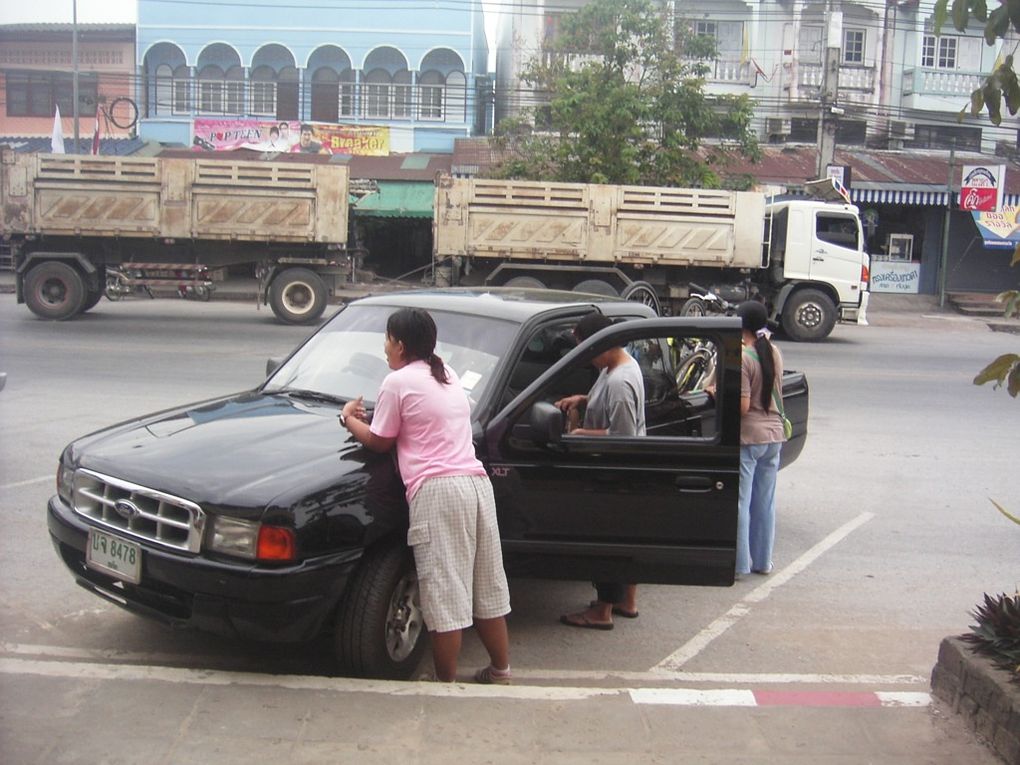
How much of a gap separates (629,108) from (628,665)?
19493 mm

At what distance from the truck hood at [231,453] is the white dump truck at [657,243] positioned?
14701 millimetres

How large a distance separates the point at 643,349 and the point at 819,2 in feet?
92.8

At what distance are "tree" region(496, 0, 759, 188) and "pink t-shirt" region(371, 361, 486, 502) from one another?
1911cm

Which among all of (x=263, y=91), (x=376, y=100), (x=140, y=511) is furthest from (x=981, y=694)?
(x=263, y=91)

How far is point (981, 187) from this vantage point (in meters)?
27.4

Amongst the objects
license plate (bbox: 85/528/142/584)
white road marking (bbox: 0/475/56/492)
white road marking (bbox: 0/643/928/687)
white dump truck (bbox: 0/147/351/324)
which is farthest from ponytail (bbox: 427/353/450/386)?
white dump truck (bbox: 0/147/351/324)

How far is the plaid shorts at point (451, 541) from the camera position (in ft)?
13.0

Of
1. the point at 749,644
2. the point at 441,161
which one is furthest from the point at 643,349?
the point at 441,161

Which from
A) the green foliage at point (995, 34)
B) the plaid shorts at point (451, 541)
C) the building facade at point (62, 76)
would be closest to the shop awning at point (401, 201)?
the building facade at point (62, 76)

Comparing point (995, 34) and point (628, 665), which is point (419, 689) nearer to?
point (628, 665)

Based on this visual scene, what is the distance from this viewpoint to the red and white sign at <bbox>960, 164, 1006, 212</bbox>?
2738 centimetres

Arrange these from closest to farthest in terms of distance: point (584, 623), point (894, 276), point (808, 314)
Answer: point (584, 623)
point (808, 314)
point (894, 276)

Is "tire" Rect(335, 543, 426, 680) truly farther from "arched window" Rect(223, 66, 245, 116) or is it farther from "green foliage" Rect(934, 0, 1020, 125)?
"arched window" Rect(223, 66, 245, 116)

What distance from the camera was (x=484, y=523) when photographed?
4.06 meters
